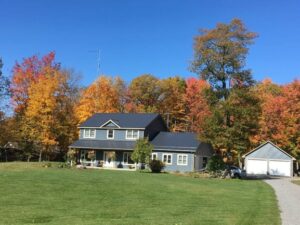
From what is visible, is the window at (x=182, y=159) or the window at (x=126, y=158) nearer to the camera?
the window at (x=182, y=159)

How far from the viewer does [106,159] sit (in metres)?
56.9

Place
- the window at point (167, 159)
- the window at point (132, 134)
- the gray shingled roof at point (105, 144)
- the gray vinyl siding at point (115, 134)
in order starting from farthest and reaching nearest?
the gray vinyl siding at point (115, 134) < the window at point (132, 134) < the gray shingled roof at point (105, 144) < the window at point (167, 159)

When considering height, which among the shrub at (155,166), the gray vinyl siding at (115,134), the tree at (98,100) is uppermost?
the tree at (98,100)

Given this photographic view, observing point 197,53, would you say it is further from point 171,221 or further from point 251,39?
point 171,221

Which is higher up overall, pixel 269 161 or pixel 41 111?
pixel 41 111

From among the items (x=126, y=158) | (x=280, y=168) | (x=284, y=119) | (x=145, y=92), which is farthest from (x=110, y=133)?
(x=284, y=119)

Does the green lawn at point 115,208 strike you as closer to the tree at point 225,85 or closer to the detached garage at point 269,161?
the tree at point 225,85

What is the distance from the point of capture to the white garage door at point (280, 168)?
59344mm

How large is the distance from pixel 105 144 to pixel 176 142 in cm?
926

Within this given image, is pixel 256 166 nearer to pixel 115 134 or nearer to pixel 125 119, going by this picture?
pixel 125 119

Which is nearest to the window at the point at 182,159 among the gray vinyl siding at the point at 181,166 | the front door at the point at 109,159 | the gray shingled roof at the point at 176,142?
the gray vinyl siding at the point at 181,166

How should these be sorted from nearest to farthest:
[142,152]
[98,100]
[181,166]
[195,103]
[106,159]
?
1. [142,152]
2. [181,166]
3. [106,159]
4. [98,100]
5. [195,103]

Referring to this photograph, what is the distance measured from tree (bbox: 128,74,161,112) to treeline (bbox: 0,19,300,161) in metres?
0.17

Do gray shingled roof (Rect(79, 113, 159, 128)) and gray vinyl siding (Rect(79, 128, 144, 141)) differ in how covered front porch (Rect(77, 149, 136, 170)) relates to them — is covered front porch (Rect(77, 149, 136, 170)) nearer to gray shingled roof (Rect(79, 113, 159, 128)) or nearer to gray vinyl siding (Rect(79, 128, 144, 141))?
gray vinyl siding (Rect(79, 128, 144, 141))
